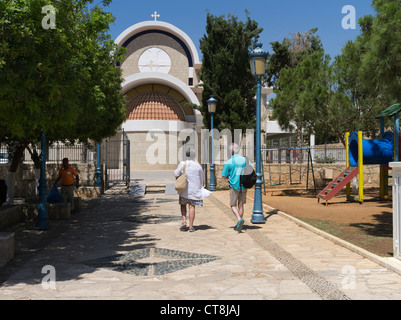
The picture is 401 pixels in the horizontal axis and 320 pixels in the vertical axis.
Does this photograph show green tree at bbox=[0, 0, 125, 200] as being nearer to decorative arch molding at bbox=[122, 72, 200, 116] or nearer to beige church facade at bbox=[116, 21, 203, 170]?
beige church facade at bbox=[116, 21, 203, 170]

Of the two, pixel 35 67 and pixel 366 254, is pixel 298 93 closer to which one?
pixel 366 254

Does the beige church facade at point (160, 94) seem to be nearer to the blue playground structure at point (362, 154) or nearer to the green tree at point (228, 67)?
the green tree at point (228, 67)

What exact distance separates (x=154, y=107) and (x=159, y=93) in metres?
2.13

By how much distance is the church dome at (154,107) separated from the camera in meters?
41.5

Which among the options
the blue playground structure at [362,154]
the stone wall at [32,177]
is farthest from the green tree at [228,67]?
the blue playground structure at [362,154]

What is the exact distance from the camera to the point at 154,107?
41.8 m

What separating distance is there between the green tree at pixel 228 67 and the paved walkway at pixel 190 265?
52.4ft

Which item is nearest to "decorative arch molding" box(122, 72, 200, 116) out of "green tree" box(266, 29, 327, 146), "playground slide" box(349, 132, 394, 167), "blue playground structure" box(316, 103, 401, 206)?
"green tree" box(266, 29, 327, 146)

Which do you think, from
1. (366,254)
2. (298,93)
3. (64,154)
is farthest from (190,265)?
(64,154)

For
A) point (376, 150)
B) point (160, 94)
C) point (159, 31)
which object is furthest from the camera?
point (159, 31)

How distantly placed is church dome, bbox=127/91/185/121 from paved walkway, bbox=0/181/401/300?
32.6 metres

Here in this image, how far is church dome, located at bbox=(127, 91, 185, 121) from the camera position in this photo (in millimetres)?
41500

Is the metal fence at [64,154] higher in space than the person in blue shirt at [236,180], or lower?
higher
